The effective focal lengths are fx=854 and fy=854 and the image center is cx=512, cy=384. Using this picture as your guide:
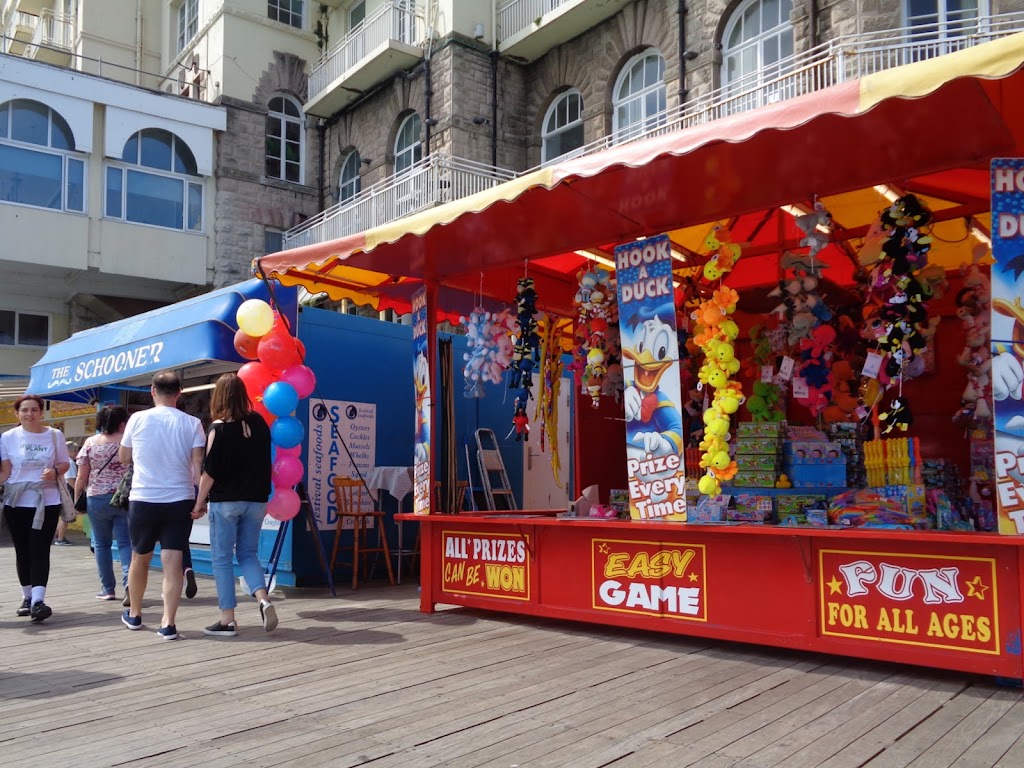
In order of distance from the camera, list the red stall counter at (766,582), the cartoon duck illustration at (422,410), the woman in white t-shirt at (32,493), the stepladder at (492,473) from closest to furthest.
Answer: the red stall counter at (766,582)
the woman in white t-shirt at (32,493)
the cartoon duck illustration at (422,410)
the stepladder at (492,473)

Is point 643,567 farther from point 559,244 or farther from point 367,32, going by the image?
point 367,32

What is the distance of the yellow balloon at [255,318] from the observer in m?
6.81

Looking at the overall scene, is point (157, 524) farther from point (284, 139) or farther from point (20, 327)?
point (284, 139)

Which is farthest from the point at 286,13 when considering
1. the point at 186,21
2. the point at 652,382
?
the point at 652,382

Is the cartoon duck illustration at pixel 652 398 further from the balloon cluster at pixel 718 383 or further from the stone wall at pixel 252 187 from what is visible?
the stone wall at pixel 252 187

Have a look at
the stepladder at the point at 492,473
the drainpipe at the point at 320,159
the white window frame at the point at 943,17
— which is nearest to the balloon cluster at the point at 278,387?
the stepladder at the point at 492,473

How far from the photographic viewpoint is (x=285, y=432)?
6895 millimetres

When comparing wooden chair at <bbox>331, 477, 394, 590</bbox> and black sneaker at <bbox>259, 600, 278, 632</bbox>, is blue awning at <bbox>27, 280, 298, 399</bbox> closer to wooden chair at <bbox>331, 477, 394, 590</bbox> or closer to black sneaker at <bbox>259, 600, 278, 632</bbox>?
wooden chair at <bbox>331, 477, 394, 590</bbox>

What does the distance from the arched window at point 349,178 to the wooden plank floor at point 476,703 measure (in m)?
16.1

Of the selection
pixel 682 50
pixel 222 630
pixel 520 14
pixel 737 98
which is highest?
pixel 520 14

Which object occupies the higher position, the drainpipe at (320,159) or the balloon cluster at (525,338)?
the drainpipe at (320,159)

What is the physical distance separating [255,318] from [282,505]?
1539 mm

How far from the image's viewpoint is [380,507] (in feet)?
29.1

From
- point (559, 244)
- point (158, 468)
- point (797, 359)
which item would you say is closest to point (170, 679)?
point (158, 468)
